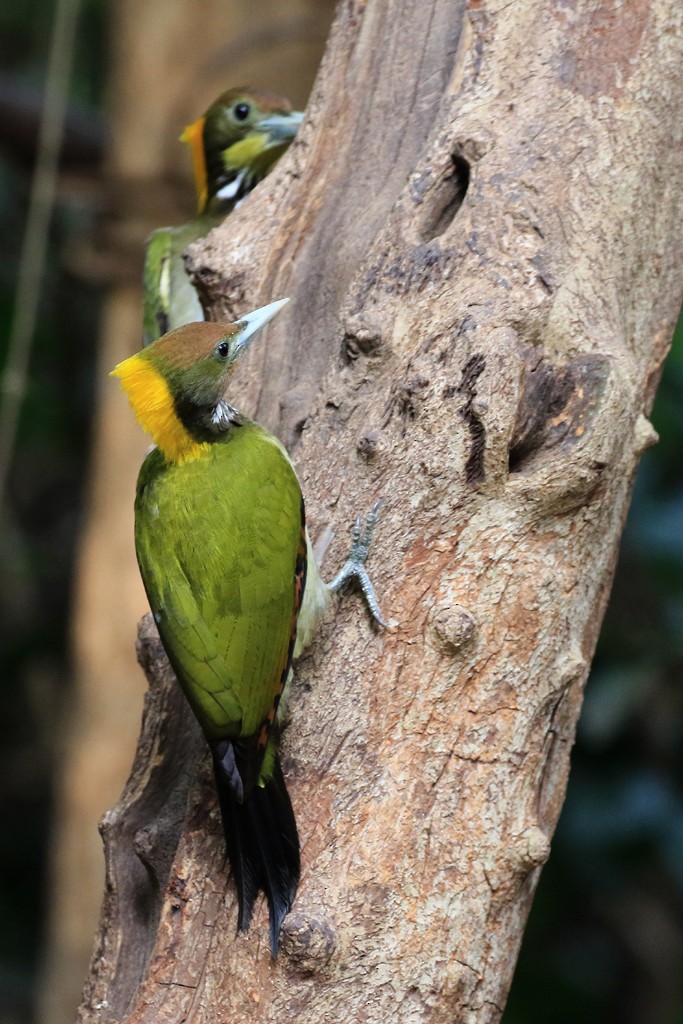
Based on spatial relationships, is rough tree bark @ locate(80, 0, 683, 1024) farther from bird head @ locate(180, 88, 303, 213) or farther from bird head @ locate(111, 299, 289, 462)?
bird head @ locate(180, 88, 303, 213)

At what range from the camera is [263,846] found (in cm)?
205

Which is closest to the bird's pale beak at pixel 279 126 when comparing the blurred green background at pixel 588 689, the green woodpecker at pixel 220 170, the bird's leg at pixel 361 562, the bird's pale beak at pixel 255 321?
the green woodpecker at pixel 220 170

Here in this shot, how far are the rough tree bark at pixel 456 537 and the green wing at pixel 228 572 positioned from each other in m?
0.08

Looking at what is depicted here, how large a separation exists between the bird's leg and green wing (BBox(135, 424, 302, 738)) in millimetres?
175

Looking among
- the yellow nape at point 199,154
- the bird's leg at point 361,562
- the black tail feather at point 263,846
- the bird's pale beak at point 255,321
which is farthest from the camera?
the yellow nape at point 199,154

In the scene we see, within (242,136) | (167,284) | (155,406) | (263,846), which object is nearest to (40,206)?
(167,284)

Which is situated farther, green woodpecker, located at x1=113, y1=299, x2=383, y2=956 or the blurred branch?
the blurred branch

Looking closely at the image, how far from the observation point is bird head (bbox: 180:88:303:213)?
399 centimetres

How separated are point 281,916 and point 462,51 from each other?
5.95 feet

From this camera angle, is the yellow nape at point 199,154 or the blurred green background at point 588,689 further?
the yellow nape at point 199,154

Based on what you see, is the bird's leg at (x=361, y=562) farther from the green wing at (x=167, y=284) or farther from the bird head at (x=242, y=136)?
the bird head at (x=242, y=136)

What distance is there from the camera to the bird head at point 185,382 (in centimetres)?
262

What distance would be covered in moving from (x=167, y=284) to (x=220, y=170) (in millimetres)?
444

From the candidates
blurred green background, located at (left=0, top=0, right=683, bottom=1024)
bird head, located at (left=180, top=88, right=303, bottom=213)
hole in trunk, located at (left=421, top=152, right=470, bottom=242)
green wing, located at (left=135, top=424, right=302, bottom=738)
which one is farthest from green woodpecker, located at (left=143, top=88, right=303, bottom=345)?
hole in trunk, located at (left=421, top=152, right=470, bottom=242)
